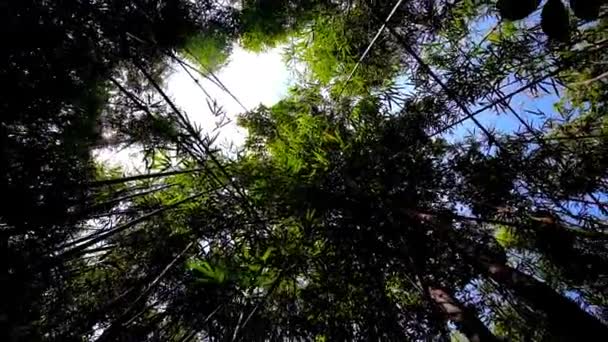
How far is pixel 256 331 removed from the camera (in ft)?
7.07

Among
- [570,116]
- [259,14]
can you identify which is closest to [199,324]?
[259,14]

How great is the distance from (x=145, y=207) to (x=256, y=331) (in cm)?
123

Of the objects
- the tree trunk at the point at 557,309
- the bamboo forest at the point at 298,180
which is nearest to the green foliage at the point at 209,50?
the bamboo forest at the point at 298,180

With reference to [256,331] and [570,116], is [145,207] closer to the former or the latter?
[256,331]

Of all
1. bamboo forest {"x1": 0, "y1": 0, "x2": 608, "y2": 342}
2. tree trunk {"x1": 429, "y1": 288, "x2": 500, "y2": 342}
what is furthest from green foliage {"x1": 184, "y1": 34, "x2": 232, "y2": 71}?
tree trunk {"x1": 429, "y1": 288, "x2": 500, "y2": 342}

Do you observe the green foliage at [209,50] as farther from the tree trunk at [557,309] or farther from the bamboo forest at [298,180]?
the tree trunk at [557,309]

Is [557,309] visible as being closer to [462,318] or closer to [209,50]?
[462,318]

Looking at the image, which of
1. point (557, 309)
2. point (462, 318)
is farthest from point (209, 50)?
point (557, 309)

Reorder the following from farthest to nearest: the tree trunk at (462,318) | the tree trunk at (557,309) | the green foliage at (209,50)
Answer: the green foliage at (209,50) < the tree trunk at (462,318) < the tree trunk at (557,309)

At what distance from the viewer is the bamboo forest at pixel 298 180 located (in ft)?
6.85

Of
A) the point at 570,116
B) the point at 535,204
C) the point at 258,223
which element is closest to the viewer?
the point at 258,223

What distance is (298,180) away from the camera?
2740 millimetres

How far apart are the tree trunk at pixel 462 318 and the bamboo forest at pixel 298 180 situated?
0.01m

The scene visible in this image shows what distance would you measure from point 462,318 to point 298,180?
1339mm
